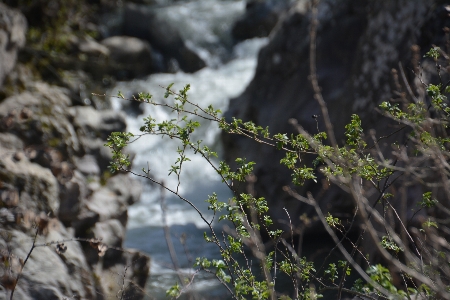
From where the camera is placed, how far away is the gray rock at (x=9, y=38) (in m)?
4.95

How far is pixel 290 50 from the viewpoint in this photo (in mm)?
5840

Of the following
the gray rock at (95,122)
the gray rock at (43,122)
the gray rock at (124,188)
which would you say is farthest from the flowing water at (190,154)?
the gray rock at (43,122)

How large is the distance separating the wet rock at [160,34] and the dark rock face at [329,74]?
19.5 ft

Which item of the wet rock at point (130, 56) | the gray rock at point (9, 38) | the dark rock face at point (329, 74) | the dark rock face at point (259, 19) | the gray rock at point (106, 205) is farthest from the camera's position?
the dark rock face at point (259, 19)

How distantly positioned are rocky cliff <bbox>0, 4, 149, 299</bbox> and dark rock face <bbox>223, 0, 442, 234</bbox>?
1461mm

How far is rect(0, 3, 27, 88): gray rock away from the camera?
16.2ft

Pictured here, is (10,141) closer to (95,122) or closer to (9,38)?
(95,122)

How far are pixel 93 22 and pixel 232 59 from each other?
3658mm

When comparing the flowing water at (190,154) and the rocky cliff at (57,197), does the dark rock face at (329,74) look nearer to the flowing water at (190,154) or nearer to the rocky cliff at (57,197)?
the flowing water at (190,154)

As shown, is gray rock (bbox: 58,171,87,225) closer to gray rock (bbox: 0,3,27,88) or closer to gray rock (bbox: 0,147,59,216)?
gray rock (bbox: 0,147,59,216)

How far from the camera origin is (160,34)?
1277cm

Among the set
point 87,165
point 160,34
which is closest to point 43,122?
point 87,165

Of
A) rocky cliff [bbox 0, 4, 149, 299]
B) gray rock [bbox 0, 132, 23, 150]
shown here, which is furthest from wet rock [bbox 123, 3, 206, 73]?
gray rock [bbox 0, 132, 23, 150]

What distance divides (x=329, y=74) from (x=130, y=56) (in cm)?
693
